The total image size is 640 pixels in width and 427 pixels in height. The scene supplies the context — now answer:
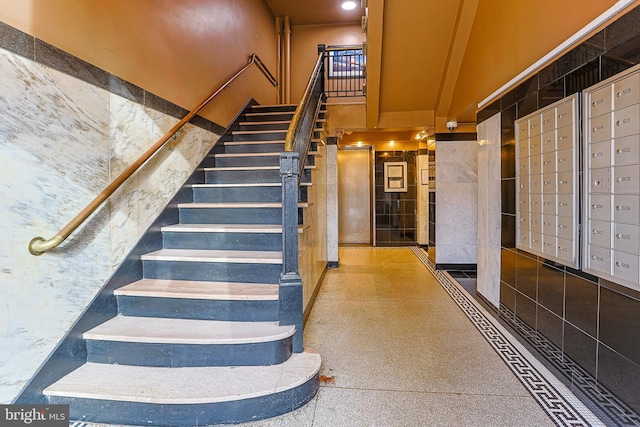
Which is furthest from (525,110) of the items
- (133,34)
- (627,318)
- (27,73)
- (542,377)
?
(27,73)

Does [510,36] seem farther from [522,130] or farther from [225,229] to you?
[225,229]

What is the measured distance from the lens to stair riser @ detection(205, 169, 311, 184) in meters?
3.34

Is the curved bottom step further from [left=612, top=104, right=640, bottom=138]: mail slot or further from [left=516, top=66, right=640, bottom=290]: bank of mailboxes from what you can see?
[left=612, top=104, right=640, bottom=138]: mail slot

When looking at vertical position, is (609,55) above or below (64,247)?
above

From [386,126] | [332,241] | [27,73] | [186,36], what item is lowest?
[332,241]

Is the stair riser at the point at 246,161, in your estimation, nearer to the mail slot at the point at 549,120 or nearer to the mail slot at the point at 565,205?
the mail slot at the point at 549,120

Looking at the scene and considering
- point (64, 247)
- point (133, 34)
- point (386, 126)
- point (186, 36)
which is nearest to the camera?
point (64, 247)

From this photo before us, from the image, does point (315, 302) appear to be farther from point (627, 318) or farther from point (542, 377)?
point (627, 318)

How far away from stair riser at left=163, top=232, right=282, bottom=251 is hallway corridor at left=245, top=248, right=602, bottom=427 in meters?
0.79

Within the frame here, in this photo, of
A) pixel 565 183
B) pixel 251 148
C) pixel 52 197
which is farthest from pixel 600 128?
pixel 251 148

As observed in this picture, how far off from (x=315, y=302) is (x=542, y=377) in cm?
193

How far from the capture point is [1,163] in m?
→ 1.44

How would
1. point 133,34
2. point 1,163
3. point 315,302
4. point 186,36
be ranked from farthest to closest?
point 315,302, point 186,36, point 133,34, point 1,163

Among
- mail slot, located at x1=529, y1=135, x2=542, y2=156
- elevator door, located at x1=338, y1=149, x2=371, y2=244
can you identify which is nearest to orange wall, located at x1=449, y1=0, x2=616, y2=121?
mail slot, located at x1=529, y1=135, x2=542, y2=156
